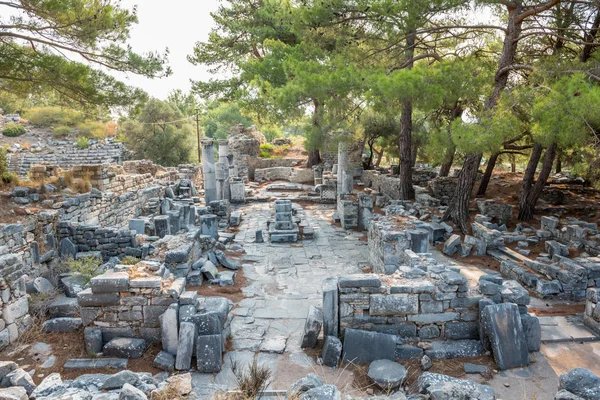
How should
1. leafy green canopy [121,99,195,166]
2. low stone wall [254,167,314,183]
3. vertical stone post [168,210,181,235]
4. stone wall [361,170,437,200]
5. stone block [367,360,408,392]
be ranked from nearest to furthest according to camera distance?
stone block [367,360,408,392]
vertical stone post [168,210,181,235]
stone wall [361,170,437,200]
low stone wall [254,167,314,183]
leafy green canopy [121,99,195,166]

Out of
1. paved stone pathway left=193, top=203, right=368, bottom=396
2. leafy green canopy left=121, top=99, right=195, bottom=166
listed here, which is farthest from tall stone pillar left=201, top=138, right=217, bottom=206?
leafy green canopy left=121, top=99, right=195, bottom=166

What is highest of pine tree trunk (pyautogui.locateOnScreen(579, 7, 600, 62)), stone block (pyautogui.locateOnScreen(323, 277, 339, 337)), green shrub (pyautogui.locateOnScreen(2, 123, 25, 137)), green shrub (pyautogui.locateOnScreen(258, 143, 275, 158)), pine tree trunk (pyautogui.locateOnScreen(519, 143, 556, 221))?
pine tree trunk (pyautogui.locateOnScreen(579, 7, 600, 62))

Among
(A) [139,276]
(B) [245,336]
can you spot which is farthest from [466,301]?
(A) [139,276]

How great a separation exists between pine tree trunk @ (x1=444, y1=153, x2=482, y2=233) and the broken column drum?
17.1 ft

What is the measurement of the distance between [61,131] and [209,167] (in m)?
18.0

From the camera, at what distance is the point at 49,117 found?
96.0ft

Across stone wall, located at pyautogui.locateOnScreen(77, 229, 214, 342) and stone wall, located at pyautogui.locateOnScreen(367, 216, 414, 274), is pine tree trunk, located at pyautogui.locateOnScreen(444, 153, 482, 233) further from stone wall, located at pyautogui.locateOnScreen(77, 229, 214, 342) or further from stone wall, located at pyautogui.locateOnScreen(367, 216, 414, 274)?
stone wall, located at pyautogui.locateOnScreen(77, 229, 214, 342)

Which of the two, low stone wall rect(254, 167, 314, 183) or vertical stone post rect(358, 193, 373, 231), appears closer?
vertical stone post rect(358, 193, 373, 231)

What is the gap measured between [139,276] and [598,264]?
872 cm

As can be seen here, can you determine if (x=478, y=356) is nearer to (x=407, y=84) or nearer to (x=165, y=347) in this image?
(x=165, y=347)

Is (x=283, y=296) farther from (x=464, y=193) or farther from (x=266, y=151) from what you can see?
(x=266, y=151)

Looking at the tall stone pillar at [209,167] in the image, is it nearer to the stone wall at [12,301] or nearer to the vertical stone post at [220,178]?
the vertical stone post at [220,178]

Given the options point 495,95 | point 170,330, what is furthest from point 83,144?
point 495,95

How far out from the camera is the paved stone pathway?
5.46 metres
